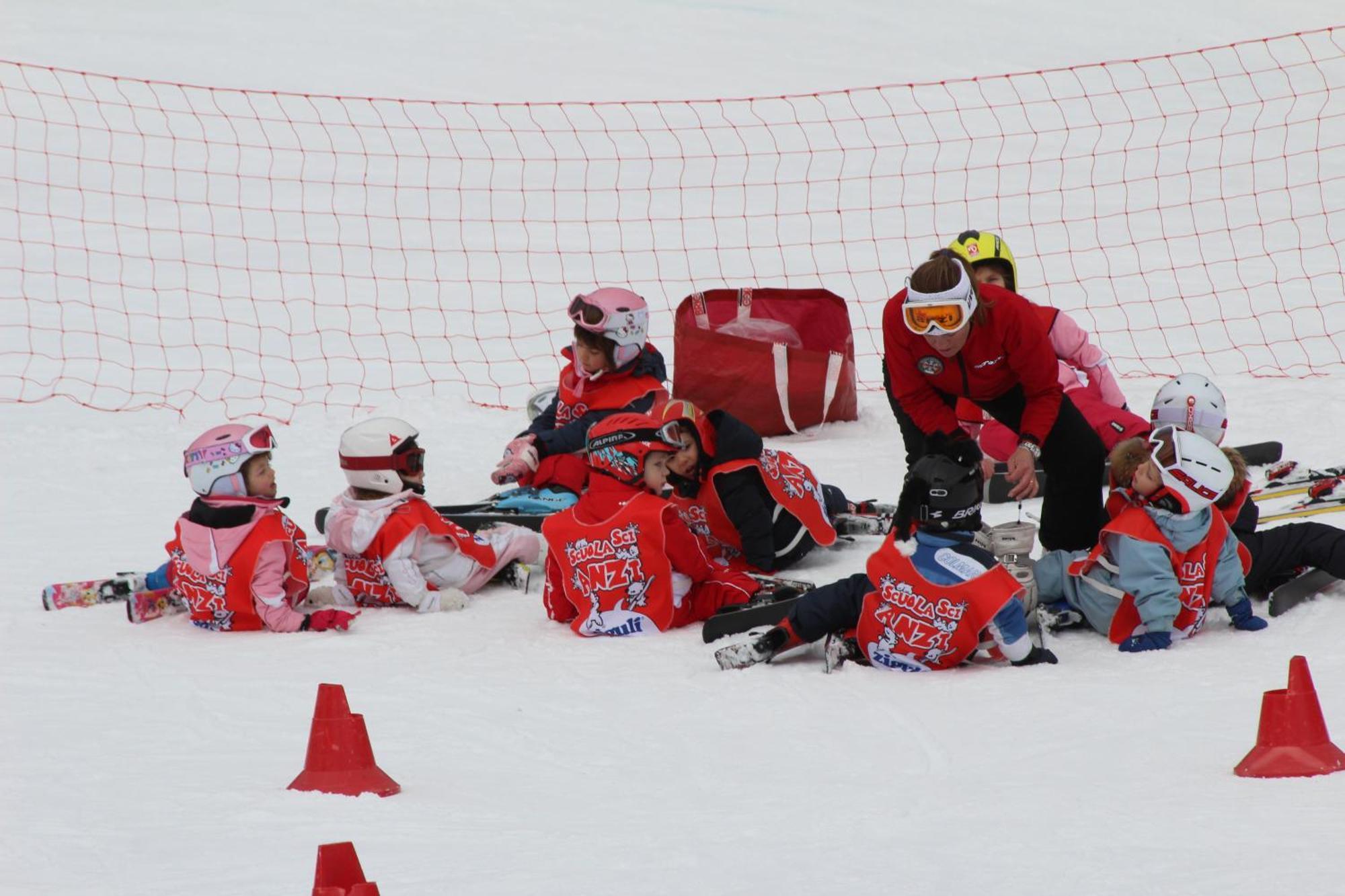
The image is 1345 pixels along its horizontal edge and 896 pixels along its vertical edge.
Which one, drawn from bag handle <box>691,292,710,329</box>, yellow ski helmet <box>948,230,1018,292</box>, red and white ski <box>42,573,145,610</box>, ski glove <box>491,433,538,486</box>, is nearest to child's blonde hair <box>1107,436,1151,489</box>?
yellow ski helmet <box>948,230,1018,292</box>

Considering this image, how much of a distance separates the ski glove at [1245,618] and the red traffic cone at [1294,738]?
141 centimetres

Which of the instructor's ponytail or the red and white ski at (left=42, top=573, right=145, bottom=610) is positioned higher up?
the instructor's ponytail

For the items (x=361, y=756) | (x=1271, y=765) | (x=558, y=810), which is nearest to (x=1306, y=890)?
(x=1271, y=765)

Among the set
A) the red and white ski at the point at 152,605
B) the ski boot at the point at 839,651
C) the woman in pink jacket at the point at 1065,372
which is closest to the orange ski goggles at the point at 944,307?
the ski boot at the point at 839,651

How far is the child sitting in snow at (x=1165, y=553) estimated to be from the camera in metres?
4.92

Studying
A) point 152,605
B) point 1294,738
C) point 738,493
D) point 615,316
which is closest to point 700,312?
point 615,316

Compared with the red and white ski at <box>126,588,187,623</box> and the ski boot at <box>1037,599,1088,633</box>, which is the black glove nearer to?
the ski boot at <box>1037,599,1088,633</box>

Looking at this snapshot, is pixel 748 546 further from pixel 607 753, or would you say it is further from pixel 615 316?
pixel 607 753

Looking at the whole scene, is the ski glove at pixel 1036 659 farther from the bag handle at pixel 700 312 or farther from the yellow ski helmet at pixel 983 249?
the bag handle at pixel 700 312

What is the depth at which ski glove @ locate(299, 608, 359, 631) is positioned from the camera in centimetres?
562

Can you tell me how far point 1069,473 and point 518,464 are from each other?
2.49m

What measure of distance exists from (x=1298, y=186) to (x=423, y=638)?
11782mm

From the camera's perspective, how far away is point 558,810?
3820 mm

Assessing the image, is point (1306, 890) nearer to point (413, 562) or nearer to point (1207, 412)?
point (1207, 412)
